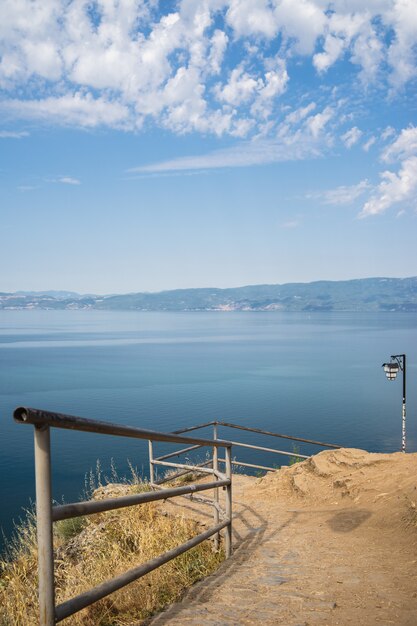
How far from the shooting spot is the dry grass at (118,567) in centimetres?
414

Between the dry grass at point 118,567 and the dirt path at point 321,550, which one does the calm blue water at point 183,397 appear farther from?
the dirt path at point 321,550

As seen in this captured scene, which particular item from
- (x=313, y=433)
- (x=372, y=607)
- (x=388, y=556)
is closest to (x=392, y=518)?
(x=388, y=556)

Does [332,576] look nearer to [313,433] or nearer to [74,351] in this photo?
[313,433]

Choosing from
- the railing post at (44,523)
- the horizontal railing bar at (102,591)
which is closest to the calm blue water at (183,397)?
the horizontal railing bar at (102,591)

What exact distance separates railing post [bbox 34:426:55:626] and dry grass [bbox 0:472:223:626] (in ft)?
3.93

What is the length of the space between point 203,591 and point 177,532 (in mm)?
2617

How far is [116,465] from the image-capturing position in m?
27.3

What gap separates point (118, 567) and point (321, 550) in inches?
80.2

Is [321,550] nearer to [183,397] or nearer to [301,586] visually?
[301,586]

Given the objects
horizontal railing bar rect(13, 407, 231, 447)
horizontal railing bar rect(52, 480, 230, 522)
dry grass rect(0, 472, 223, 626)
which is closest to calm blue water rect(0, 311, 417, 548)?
dry grass rect(0, 472, 223, 626)

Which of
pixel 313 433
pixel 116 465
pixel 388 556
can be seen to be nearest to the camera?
pixel 388 556

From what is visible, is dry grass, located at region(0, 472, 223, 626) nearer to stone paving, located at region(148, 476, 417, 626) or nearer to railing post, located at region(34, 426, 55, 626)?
stone paving, located at region(148, 476, 417, 626)

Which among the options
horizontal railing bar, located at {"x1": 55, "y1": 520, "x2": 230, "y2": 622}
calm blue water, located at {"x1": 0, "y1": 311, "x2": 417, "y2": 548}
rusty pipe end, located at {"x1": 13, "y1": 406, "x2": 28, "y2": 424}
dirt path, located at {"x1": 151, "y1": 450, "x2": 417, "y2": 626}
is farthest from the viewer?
calm blue water, located at {"x1": 0, "y1": 311, "x2": 417, "y2": 548}

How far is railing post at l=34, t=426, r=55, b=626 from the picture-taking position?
2.56 m
